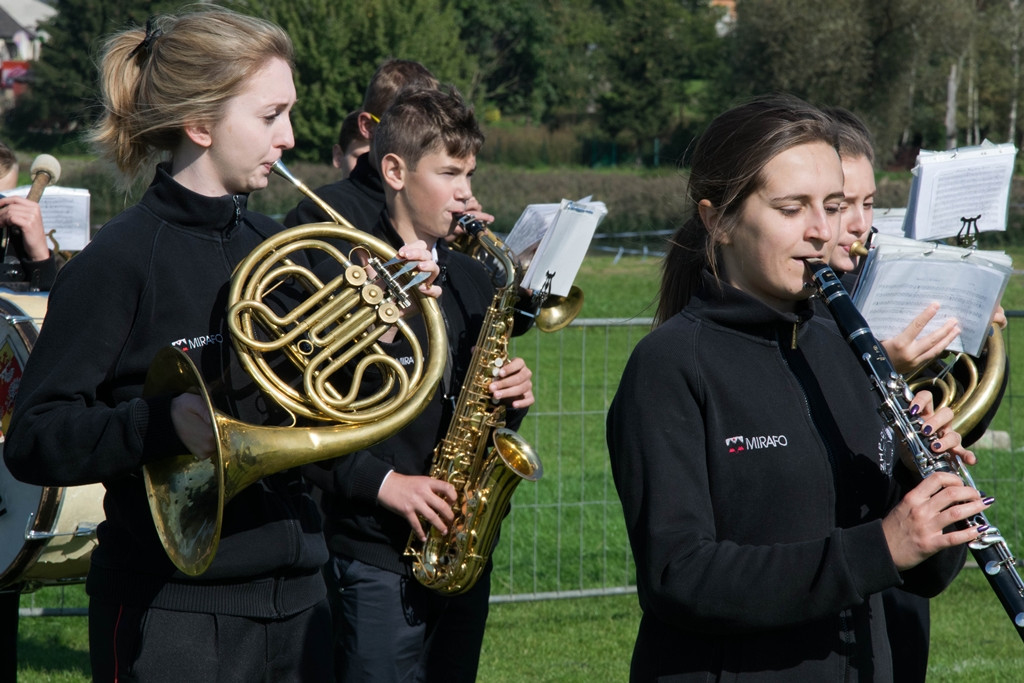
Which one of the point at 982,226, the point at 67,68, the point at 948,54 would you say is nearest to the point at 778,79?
the point at 948,54

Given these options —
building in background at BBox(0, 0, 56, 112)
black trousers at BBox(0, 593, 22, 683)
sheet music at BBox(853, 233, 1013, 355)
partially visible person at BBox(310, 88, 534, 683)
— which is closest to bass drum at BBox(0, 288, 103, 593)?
black trousers at BBox(0, 593, 22, 683)

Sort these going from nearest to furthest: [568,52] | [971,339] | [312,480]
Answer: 1. [971,339]
2. [312,480]
3. [568,52]

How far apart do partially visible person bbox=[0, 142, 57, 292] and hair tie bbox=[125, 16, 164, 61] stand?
1.72 m

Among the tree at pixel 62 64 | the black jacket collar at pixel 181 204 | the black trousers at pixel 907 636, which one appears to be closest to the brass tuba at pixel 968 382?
the black trousers at pixel 907 636

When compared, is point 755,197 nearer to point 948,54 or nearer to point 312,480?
point 312,480

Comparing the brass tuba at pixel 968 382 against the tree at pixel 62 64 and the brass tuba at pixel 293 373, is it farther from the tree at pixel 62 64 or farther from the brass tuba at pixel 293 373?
the tree at pixel 62 64

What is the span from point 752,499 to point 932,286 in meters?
0.70

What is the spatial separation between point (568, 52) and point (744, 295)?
63.0 metres

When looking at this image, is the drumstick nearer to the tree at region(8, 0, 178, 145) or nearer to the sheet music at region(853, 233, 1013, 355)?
the sheet music at region(853, 233, 1013, 355)

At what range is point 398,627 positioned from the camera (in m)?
3.16

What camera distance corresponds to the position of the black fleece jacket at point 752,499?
1.99 metres

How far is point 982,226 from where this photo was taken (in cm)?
326

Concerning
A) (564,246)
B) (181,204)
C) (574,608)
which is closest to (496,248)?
(564,246)

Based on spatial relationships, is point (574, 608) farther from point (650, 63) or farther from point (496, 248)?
point (650, 63)
